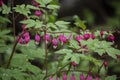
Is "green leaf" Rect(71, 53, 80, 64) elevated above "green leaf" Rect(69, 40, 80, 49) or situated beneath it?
situated beneath

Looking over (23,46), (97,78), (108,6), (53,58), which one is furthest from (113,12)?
(97,78)

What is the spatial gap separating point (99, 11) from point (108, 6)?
0.86 ft

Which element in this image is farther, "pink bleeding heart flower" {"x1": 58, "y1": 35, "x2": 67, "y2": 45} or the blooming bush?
"pink bleeding heart flower" {"x1": 58, "y1": 35, "x2": 67, "y2": 45}

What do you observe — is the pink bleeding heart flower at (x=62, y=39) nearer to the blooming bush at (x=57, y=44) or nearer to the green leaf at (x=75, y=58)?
the blooming bush at (x=57, y=44)

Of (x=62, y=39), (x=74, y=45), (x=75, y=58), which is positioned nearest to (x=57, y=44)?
(x=62, y=39)

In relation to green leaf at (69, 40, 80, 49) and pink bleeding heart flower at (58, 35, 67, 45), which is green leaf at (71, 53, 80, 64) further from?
pink bleeding heart flower at (58, 35, 67, 45)

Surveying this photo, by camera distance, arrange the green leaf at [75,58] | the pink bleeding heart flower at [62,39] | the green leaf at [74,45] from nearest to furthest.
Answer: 1. the green leaf at [75,58]
2. the green leaf at [74,45]
3. the pink bleeding heart flower at [62,39]

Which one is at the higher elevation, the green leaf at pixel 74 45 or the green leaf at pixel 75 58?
the green leaf at pixel 74 45

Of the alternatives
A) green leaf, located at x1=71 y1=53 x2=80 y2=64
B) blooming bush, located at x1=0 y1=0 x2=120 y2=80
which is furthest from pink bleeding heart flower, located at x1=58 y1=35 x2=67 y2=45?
green leaf, located at x1=71 y1=53 x2=80 y2=64

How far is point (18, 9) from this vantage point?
310 cm

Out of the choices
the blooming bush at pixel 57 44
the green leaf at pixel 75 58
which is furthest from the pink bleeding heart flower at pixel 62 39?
the green leaf at pixel 75 58

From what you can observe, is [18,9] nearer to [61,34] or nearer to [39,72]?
[61,34]

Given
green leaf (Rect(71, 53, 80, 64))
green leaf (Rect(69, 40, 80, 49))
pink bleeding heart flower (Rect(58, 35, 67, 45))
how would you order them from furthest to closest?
pink bleeding heart flower (Rect(58, 35, 67, 45)) < green leaf (Rect(69, 40, 80, 49)) < green leaf (Rect(71, 53, 80, 64))

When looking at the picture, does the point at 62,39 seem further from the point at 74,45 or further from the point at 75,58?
the point at 75,58
